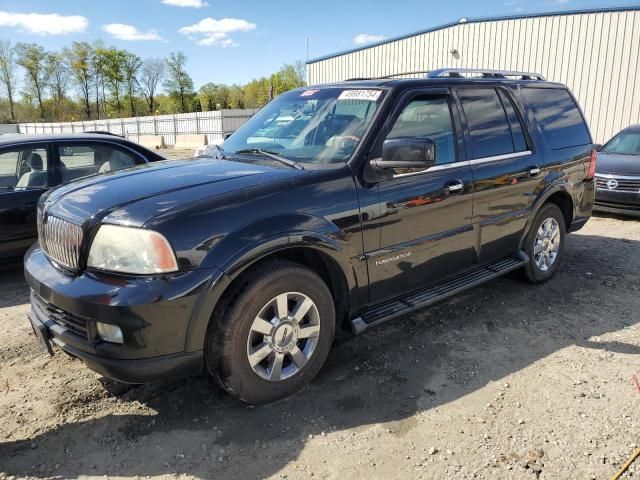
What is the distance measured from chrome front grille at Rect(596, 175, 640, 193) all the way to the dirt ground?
16.4 ft

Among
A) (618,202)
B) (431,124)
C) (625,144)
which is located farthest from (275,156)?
(625,144)

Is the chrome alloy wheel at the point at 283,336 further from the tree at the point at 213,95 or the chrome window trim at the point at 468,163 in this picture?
the tree at the point at 213,95

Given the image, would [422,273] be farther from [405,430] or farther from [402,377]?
[405,430]

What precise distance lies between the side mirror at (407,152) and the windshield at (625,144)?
8.17m

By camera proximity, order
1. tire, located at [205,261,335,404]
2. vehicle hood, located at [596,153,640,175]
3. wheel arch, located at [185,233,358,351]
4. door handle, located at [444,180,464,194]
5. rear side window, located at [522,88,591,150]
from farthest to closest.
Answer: vehicle hood, located at [596,153,640,175]
rear side window, located at [522,88,591,150]
door handle, located at [444,180,464,194]
tire, located at [205,261,335,404]
wheel arch, located at [185,233,358,351]

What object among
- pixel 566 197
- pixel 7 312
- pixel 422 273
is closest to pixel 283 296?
pixel 422 273

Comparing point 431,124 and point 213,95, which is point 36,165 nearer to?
point 431,124

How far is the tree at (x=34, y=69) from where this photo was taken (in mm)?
72312

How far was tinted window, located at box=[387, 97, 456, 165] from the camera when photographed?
11.9 feet

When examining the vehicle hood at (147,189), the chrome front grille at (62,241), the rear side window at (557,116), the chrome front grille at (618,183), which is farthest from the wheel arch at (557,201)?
the chrome front grille at (618,183)

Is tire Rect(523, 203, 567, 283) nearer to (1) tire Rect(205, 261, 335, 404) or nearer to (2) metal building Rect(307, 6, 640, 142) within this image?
(1) tire Rect(205, 261, 335, 404)

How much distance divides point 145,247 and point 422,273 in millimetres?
2083

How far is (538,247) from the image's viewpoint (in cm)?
504

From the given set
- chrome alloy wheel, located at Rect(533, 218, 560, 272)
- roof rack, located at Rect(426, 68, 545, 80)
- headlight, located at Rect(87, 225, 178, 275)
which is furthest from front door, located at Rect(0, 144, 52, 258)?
chrome alloy wheel, located at Rect(533, 218, 560, 272)
